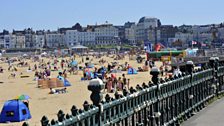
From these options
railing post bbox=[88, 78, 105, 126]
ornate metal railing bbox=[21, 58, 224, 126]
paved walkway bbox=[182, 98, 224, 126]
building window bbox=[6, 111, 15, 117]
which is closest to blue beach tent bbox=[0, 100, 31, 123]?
building window bbox=[6, 111, 15, 117]

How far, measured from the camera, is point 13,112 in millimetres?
19031

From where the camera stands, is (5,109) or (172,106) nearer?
(172,106)

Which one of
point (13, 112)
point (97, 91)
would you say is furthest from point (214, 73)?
point (13, 112)

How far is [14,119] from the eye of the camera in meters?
18.8

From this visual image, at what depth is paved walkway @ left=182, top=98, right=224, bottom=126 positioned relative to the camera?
897 centimetres

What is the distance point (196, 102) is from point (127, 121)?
4868 millimetres

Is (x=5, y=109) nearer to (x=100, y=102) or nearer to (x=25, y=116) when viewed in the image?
(x=25, y=116)

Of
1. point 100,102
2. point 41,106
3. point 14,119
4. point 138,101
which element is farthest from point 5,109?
point 100,102

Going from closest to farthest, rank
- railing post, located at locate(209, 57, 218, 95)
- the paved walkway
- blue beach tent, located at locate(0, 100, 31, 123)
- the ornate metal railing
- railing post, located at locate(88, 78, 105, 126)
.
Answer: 1. the ornate metal railing
2. railing post, located at locate(88, 78, 105, 126)
3. the paved walkway
4. railing post, located at locate(209, 57, 218, 95)
5. blue beach tent, located at locate(0, 100, 31, 123)

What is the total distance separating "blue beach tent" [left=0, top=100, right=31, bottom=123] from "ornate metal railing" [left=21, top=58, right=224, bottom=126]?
30.1ft

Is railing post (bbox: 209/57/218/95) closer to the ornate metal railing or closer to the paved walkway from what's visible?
the ornate metal railing

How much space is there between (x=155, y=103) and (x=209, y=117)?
8.08ft

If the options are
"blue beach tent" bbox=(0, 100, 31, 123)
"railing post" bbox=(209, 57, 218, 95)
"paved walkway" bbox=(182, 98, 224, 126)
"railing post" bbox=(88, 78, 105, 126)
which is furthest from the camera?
"blue beach tent" bbox=(0, 100, 31, 123)

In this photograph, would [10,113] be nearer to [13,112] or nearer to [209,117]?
[13,112]
